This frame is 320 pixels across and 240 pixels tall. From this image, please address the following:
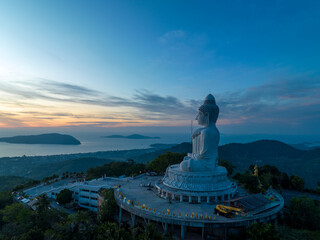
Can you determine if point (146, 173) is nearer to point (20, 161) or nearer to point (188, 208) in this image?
point (188, 208)

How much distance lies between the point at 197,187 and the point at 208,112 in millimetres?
11584

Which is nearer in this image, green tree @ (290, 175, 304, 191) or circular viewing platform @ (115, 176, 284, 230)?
circular viewing platform @ (115, 176, 284, 230)

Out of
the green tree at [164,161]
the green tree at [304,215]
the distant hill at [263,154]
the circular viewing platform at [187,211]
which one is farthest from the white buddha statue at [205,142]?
the distant hill at [263,154]

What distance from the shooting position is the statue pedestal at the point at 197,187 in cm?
2588

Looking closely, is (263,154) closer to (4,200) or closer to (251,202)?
(251,202)

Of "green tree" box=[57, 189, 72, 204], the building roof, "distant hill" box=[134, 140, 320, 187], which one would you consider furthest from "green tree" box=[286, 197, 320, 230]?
"distant hill" box=[134, 140, 320, 187]

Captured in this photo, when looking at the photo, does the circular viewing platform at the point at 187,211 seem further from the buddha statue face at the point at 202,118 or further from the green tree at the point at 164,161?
the green tree at the point at 164,161

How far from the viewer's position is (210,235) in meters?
21.6

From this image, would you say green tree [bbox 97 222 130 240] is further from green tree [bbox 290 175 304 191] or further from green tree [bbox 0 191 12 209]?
green tree [bbox 290 175 304 191]

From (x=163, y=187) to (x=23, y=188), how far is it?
33519 millimetres

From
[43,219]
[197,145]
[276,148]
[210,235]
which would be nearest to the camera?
[210,235]

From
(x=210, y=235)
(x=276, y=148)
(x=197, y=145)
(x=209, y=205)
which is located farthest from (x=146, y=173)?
(x=276, y=148)

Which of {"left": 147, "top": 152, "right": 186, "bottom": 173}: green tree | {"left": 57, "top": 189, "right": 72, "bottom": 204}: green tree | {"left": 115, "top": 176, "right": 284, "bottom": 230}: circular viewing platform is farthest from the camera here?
{"left": 147, "top": 152, "right": 186, "bottom": 173}: green tree

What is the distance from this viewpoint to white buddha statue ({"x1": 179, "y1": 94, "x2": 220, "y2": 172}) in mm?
28233
